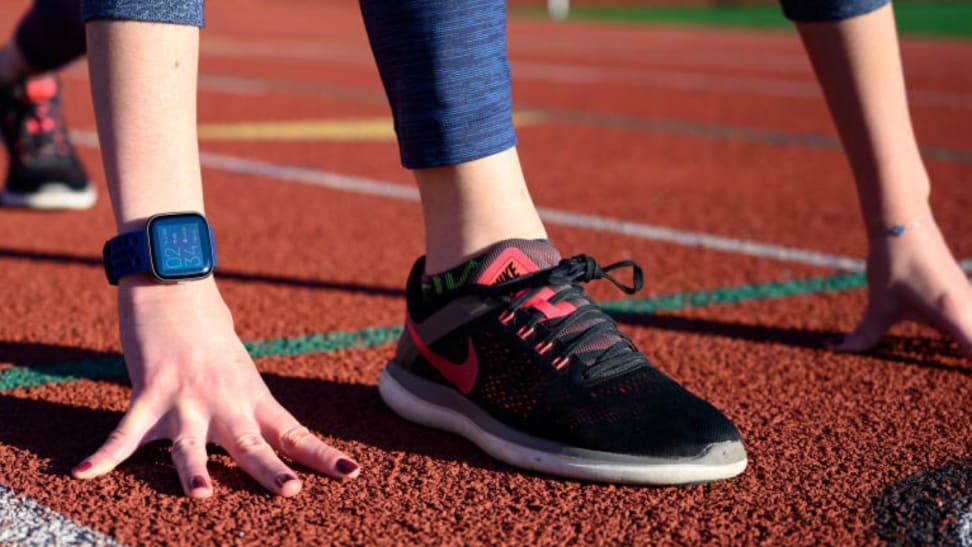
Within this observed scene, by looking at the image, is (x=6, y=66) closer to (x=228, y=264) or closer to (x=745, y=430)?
(x=228, y=264)

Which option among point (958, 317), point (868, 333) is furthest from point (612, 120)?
point (958, 317)

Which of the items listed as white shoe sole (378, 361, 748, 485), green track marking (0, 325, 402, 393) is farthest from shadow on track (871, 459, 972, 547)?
green track marking (0, 325, 402, 393)

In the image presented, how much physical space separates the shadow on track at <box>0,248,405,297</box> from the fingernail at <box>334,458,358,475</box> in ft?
4.05

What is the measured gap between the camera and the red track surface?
154 cm

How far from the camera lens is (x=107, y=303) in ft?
8.79

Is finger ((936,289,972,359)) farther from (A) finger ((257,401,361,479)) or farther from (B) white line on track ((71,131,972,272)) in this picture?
(A) finger ((257,401,361,479))

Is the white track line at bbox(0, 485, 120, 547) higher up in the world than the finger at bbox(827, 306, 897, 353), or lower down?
higher up

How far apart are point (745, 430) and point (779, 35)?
16.4 metres

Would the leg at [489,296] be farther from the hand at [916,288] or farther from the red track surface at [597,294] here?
the hand at [916,288]

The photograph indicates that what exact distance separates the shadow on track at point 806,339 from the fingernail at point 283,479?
1.14m

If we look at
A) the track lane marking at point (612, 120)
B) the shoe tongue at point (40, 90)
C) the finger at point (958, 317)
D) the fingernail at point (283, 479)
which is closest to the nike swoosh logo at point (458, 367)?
the fingernail at point (283, 479)

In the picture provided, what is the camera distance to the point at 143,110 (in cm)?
171

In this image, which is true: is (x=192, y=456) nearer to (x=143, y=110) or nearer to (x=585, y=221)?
(x=143, y=110)

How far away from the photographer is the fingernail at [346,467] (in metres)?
1.60
